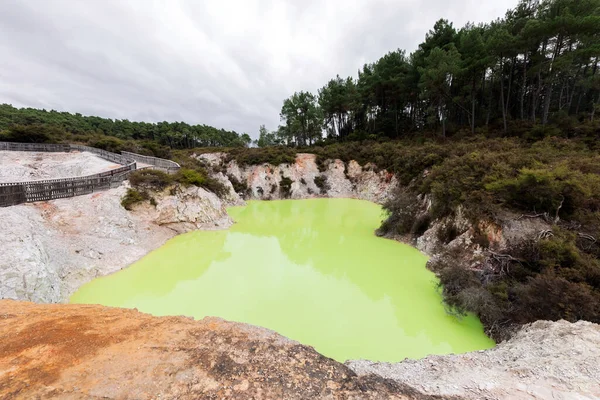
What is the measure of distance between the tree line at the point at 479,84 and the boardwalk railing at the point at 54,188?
31.0m

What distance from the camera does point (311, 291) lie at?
8.74 meters

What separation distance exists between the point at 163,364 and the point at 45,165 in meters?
27.3

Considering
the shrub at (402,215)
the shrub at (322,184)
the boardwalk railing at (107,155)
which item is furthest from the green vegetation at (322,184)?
the boardwalk railing at (107,155)

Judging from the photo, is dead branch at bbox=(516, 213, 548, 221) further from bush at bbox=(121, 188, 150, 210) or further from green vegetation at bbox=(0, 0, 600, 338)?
bush at bbox=(121, 188, 150, 210)

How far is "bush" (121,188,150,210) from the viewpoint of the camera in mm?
13712

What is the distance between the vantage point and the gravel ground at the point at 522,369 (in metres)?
3.47

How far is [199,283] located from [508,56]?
32486 millimetres

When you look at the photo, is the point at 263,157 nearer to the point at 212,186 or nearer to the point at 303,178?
the point at 303,178

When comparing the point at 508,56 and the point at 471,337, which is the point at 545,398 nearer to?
the point at 471,337

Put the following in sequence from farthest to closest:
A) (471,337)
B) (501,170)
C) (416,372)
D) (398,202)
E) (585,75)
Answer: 1. (585,75)
2. (398,202)
3. (501,170)
4. (471,337)
5. (416,372)

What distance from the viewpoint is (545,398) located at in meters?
3.30

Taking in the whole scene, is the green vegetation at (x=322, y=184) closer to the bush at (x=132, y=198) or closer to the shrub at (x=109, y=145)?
the bush at (x=132, y=198)

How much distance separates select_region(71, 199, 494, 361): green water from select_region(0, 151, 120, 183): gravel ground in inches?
505

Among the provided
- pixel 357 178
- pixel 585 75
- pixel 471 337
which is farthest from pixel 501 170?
pixel 585 75
